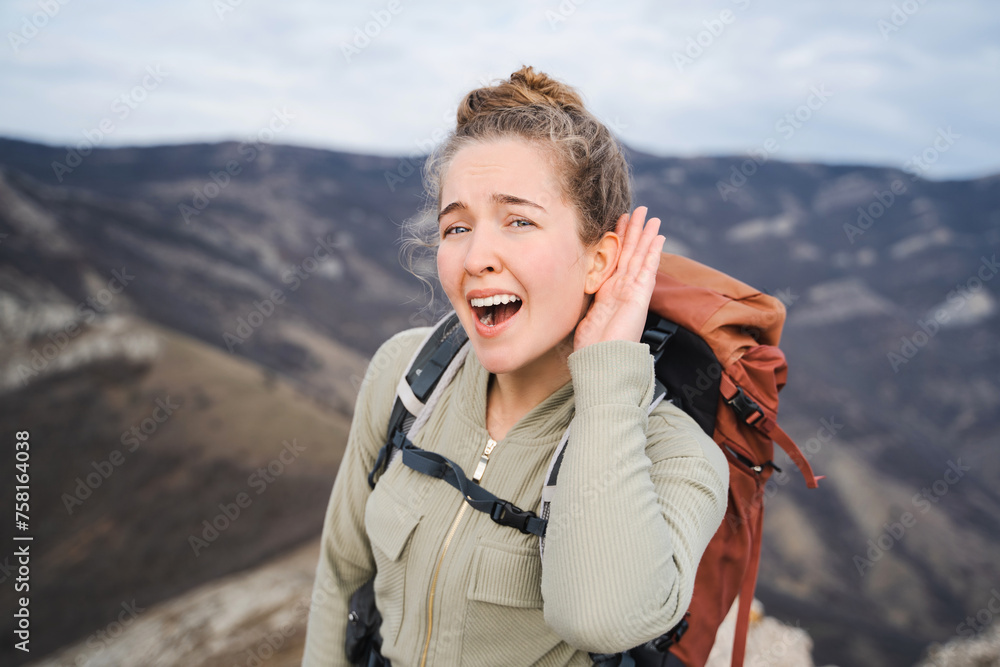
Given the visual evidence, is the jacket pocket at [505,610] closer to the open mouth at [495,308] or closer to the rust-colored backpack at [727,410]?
the rust-colored backpack at [727,410]

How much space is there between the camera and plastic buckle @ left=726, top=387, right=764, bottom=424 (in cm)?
A: 163

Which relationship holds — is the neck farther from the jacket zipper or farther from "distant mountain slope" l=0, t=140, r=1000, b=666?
"distant mountain slope" l=0, t=140, r=1000, b=666

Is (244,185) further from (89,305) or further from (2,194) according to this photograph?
(89,305)

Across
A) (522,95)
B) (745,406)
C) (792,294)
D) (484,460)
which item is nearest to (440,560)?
(484,460)

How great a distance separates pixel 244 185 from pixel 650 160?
27746 millimetres

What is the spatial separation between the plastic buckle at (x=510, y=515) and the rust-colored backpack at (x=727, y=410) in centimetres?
59

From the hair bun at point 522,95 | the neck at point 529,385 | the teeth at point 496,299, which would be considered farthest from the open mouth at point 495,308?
the hair bun at point 522,95

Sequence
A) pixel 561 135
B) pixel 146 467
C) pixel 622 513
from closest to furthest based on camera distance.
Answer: pixel 622 513 < pixel 561 135 < pixel 146 467

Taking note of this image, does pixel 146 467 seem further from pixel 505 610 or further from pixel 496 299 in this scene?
pixel 496 299

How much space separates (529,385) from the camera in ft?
5.85

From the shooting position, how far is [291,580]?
271 inches

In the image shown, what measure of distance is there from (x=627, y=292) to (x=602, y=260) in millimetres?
171

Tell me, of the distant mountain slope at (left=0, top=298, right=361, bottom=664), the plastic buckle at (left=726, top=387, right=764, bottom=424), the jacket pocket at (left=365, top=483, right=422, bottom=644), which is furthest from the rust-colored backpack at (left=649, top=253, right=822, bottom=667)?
the distant mountain slope at (left=0, top=298, right=361, bottom=664)

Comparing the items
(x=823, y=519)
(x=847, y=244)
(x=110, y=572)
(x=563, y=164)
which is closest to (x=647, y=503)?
(x=563, y=164)
